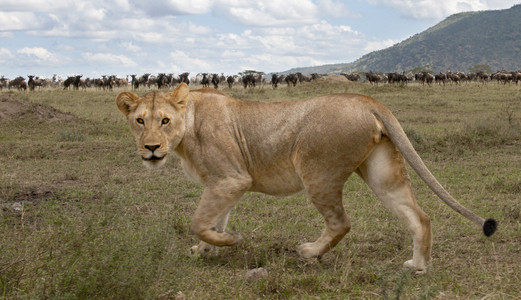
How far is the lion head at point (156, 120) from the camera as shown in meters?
4.53

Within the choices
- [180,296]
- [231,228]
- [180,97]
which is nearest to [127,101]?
[180,97]

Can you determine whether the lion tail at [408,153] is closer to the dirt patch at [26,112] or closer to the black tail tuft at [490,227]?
the black tail tuft at [490,227]

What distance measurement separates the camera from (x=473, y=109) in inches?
768

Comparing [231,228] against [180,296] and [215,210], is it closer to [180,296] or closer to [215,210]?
[215,210]

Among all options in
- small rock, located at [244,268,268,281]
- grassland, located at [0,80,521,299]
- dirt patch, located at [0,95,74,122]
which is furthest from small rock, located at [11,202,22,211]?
dirt patch, located at [0,95,74,122]

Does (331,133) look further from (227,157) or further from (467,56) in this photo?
(467,56)

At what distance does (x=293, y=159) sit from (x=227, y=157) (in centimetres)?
53

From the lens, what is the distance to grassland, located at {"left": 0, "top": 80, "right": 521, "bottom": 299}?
12.8 ft

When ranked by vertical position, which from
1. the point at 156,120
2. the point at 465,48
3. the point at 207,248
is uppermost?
the point at 465,48

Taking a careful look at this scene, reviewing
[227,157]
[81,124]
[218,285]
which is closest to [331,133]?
[227,157]

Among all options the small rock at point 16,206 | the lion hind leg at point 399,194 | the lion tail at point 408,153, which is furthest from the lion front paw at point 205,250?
the small rock at point 16,206

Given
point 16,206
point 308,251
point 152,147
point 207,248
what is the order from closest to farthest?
point 152,147 < point 308,251 < point 207,248 < point 16,206

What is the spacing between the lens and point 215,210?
186 inches

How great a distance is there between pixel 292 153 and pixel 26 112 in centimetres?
1244
